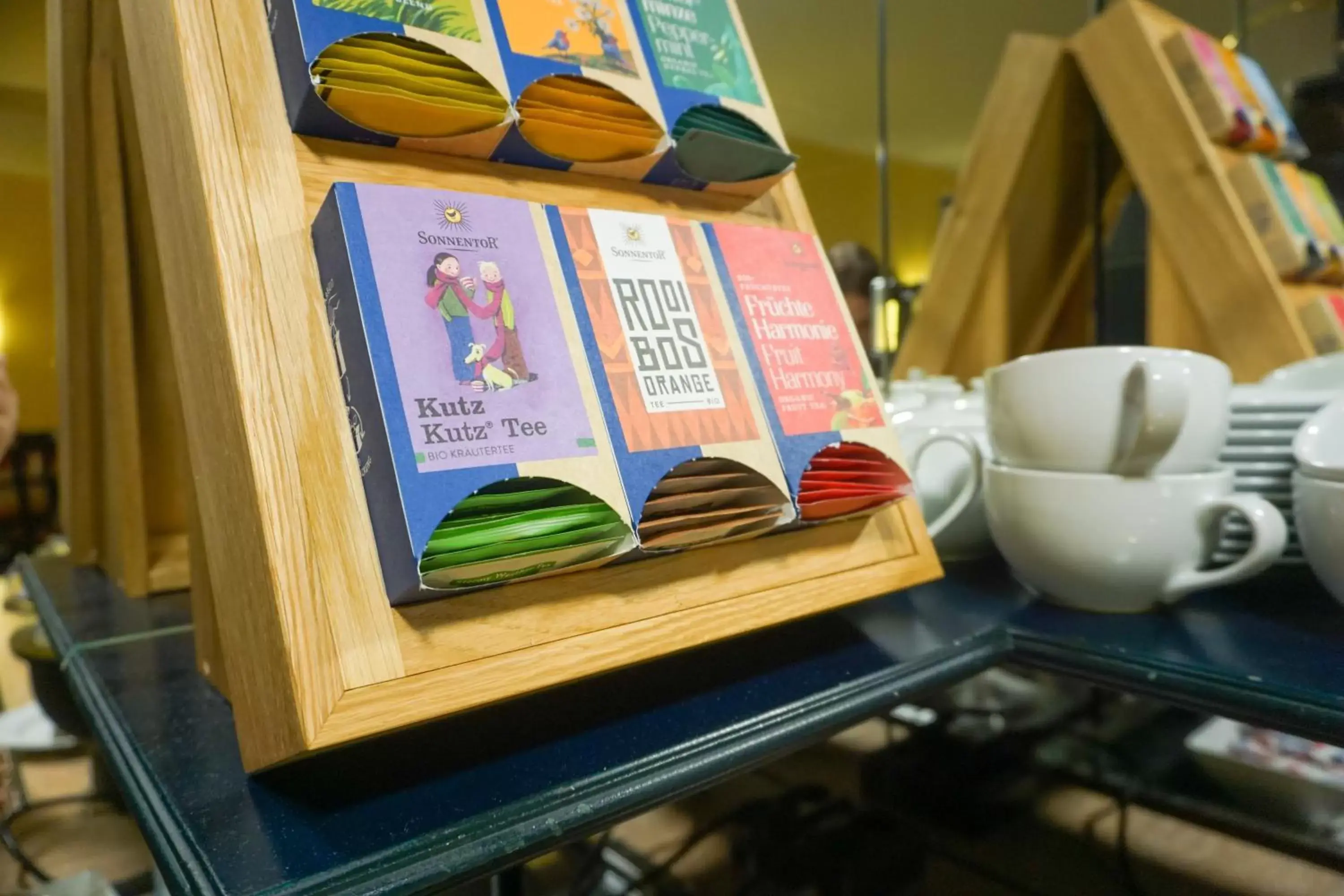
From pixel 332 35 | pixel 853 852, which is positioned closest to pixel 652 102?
pixel 332 35

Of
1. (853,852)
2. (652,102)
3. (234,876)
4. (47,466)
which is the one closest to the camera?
(234,876)

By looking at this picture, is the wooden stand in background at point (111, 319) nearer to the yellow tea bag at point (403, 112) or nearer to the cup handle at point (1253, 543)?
the yellow tea bag at point (403, 112)

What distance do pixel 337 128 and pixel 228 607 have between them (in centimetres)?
24

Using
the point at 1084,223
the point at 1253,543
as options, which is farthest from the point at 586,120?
the point at 1084,223

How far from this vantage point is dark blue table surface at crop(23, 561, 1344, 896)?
33 centimetres

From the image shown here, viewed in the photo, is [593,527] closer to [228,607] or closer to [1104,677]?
[228,607]

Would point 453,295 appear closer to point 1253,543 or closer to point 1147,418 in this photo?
point 1147,418

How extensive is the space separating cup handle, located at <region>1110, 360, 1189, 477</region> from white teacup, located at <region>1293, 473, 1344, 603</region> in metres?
0.09

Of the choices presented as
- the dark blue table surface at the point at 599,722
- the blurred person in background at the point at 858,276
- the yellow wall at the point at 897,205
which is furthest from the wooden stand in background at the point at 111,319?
the yellow wall at the point at 897,205

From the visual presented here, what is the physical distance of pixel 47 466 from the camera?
429 cm

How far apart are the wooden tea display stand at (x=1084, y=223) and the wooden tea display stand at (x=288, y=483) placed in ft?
2.57

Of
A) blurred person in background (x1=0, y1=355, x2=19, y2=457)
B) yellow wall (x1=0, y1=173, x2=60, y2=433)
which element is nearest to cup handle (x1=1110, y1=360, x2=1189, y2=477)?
blurred person in background (x1=0, y1=355, x2=19, y2=457)

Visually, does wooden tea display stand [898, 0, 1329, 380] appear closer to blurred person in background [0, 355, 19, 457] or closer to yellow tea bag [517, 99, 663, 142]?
yellow tea bag [517, 99, 663, 142]

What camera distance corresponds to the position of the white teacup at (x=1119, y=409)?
0.53 meters
